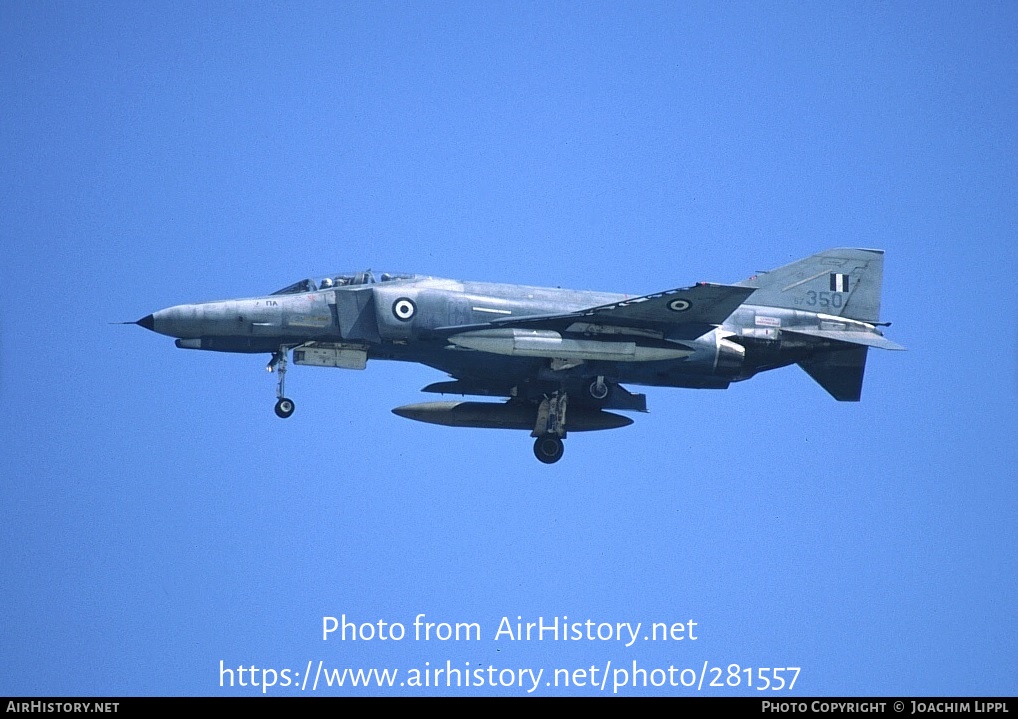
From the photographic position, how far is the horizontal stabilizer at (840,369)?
99.0ft

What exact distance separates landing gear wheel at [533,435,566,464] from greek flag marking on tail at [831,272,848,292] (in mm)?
6227

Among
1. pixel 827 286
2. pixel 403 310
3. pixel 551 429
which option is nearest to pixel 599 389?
pixel 551 429

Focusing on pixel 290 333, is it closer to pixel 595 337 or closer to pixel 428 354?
pixel 428 354


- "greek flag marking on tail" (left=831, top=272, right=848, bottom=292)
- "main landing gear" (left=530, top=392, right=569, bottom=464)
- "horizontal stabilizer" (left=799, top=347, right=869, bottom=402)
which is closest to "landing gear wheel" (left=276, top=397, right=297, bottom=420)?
"main landing gear" (left=530, top=392, right=569, bottom=464)

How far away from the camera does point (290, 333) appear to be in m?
28.5

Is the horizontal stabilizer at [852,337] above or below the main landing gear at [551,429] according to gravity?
above

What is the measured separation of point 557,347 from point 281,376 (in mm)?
5124

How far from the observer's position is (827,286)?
101 feet

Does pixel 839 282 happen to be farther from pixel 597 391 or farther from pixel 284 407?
pixel 284 407

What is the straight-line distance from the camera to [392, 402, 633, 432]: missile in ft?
97.8

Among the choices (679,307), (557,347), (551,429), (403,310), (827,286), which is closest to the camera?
(679,307)

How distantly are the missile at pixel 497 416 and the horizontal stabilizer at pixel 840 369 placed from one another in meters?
A: 3.72

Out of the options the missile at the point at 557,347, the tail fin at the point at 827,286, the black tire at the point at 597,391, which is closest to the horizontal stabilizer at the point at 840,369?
the tail fin at the point at 827,286

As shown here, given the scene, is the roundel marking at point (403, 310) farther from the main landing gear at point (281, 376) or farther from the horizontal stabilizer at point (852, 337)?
the horizontal stabilizer at point (852, 337)
